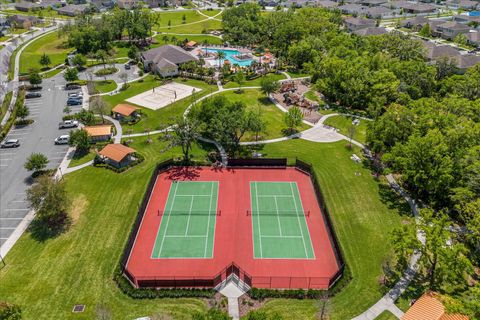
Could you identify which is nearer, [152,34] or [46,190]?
[46,190]

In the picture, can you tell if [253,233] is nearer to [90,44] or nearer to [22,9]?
[90,44]

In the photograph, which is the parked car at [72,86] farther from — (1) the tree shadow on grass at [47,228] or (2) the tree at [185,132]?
(1) the tree shadow on grass at [47,228]

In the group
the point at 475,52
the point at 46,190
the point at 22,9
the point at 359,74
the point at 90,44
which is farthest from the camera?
the point at 22,9

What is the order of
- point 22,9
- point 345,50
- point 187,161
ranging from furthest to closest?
point 22,9 → point 345,50 → point 187,161

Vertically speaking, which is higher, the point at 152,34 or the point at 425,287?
the point at 152,34

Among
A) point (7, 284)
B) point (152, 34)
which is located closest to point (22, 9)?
point (152, 34)

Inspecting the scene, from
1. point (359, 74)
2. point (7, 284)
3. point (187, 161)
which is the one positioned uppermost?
point (359, 74)

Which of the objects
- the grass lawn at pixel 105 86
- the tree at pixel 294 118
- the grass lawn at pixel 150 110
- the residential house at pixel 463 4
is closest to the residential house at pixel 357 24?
the residential house at pixel 463 4
